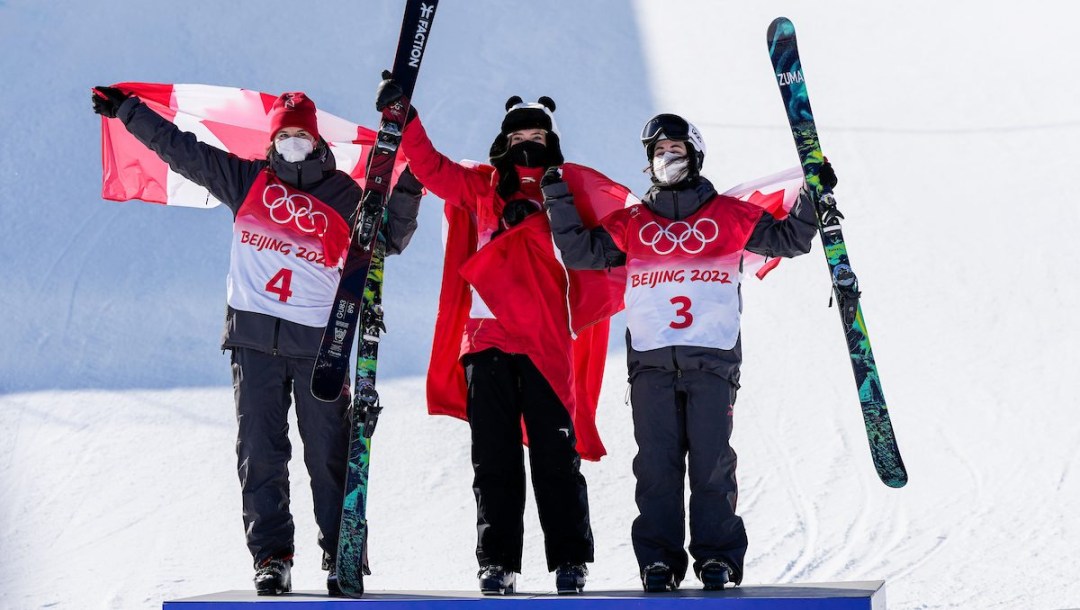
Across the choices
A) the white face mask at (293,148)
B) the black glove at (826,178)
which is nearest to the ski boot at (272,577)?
the white face mask at (293,148)

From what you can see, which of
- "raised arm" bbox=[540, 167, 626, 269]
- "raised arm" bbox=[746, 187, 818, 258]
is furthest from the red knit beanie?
"raised arm" bbox=[746, 187, 818, 258]

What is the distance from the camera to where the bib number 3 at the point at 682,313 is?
3.60 metres

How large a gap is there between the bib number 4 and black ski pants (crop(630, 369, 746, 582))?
1.11 meters

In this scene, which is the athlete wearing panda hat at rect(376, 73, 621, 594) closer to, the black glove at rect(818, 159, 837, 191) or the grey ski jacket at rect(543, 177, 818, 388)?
the grey ski jacket at rect(543, 177, 818, 388)

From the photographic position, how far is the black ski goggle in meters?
3.71

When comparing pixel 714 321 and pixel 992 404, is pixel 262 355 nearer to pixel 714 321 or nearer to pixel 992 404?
pixel 714 321

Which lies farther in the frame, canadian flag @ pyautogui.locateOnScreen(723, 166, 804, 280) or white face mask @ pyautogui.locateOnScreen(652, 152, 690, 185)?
canadian flag @ pyautogui.locateOnScreen(723, 166, 804, 280)

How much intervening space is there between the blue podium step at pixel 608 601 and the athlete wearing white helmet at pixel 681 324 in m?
0.18

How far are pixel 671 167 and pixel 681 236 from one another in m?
0.21

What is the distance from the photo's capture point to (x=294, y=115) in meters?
3.87

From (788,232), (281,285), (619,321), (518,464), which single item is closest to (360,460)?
(518,464)

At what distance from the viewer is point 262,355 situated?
3734mm

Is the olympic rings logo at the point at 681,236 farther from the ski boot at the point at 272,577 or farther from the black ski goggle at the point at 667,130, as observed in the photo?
the ski boot at the point at 272,577

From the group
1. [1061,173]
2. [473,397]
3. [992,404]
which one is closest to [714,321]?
[473,397]
